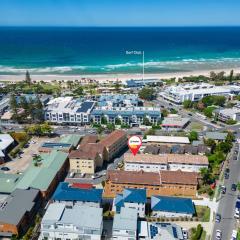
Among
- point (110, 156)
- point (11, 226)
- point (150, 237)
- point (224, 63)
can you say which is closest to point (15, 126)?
point (110, 156)

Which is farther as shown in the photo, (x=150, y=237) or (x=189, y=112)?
(x=189, y=112)

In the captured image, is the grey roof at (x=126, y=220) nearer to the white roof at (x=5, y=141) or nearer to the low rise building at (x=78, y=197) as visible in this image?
the low rise building at (x=78, y=197)

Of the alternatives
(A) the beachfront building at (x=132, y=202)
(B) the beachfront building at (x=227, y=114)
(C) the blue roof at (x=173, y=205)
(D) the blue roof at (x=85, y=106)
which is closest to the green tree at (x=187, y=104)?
(B) the beachfront building at (x=227, y=114)

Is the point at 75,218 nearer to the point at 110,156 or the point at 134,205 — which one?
the point at 134,205

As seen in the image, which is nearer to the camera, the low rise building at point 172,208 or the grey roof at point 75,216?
the grey roof at point 75,216

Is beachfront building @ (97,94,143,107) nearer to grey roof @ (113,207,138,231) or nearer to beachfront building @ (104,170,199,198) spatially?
beachfront building @ (104,170,199,198)

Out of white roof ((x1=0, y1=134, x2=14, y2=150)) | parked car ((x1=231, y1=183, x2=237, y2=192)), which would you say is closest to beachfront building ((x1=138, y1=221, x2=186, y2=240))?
parked car ((x1=231, y1=183, x2=237, y2=192))
